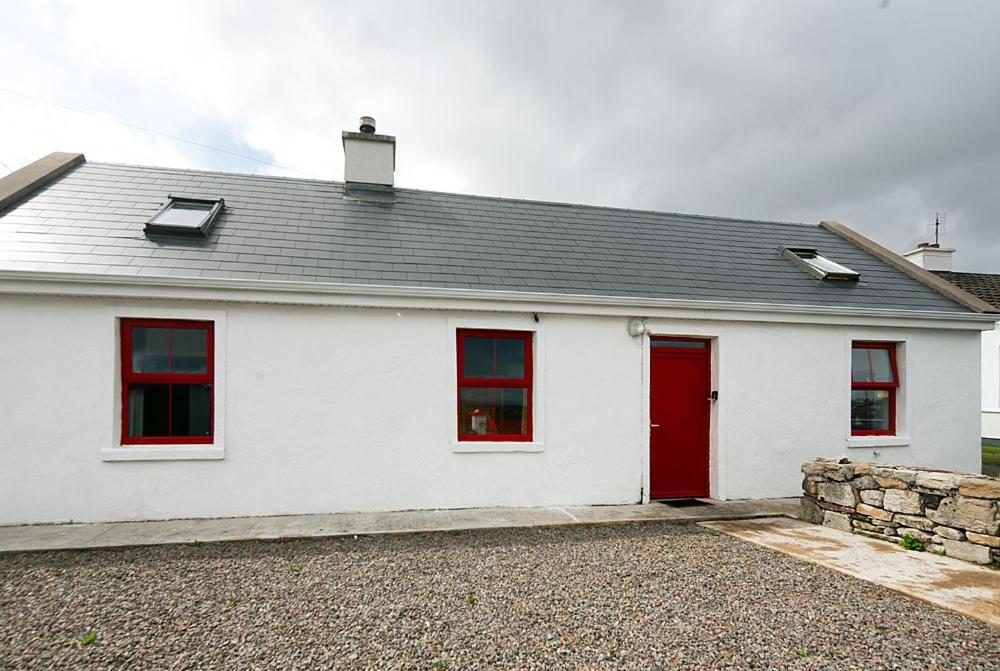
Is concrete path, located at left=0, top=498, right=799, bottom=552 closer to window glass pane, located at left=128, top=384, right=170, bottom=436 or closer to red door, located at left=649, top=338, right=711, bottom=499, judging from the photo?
red door, located at left=649, top=338, right=711, bottom=499

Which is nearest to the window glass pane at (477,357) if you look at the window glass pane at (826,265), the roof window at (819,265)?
the roof window at (819,265)

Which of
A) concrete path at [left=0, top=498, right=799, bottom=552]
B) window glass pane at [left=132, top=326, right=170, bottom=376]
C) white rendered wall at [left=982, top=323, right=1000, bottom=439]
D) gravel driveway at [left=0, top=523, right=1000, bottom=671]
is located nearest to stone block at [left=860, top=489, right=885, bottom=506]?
concrete path at [left=0, top=498, right=799, bottom=552]

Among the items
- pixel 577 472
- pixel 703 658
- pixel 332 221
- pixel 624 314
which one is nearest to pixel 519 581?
pixel 703 658

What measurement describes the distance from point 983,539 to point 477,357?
5.94 meters

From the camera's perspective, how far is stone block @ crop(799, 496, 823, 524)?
6923mm

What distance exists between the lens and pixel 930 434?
900cm

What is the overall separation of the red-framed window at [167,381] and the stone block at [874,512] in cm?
819

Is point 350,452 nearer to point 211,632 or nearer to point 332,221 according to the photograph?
point 211,632

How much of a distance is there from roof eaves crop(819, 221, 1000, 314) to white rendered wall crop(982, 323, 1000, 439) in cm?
790

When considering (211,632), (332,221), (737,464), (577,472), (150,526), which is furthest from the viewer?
(332,221)

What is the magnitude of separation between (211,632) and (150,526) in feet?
10.4

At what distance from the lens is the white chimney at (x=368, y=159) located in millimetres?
10531

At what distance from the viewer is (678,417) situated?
320 inches

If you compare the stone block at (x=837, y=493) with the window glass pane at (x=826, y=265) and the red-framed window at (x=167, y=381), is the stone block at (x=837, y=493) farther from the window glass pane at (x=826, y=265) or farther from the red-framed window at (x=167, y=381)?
the red-framed window at (x=167, y=381)
